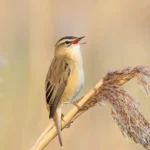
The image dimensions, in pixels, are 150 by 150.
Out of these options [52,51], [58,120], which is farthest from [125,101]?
[52,51]

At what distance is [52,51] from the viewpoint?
4.19 ft

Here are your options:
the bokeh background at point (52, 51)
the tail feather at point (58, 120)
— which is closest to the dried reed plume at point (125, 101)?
the tail feather at point (58, 120)

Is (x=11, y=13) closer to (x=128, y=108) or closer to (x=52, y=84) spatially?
(x=52, y=84)

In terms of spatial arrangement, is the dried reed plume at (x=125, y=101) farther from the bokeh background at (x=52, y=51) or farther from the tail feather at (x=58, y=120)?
the bokeh background at (x=52, y=51)

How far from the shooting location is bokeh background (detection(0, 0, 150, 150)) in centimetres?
127

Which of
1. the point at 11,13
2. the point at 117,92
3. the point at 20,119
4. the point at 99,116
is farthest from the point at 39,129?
the point at 117,92

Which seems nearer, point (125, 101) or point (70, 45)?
point (125, 101)

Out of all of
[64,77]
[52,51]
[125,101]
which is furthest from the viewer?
[52,51]

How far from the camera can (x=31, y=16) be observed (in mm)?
1306

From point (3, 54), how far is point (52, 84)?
338mm

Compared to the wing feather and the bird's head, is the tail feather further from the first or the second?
the bird's head

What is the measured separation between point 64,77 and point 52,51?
261 mm

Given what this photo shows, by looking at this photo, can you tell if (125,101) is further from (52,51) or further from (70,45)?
(52,51)

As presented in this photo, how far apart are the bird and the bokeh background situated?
0.21m
